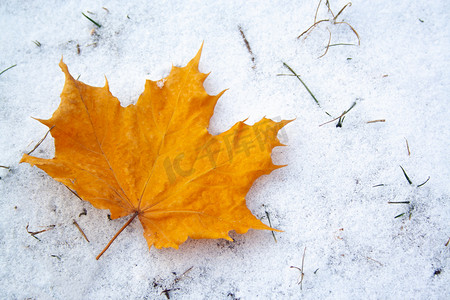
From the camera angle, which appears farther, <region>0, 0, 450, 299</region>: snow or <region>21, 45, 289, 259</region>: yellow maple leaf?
<region>0, 0, 450, 299</region>: snow

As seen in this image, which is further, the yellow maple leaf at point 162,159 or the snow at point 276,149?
the snow at point 276,149

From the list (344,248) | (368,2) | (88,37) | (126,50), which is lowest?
(344,248)

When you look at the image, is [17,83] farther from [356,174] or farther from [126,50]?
[356,174]

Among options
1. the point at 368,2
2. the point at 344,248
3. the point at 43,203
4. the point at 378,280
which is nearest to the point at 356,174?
the point at 344,248

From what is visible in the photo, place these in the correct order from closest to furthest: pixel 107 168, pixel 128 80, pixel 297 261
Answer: pixel 107 168 < pixel 297 261 < pixel 128 80
